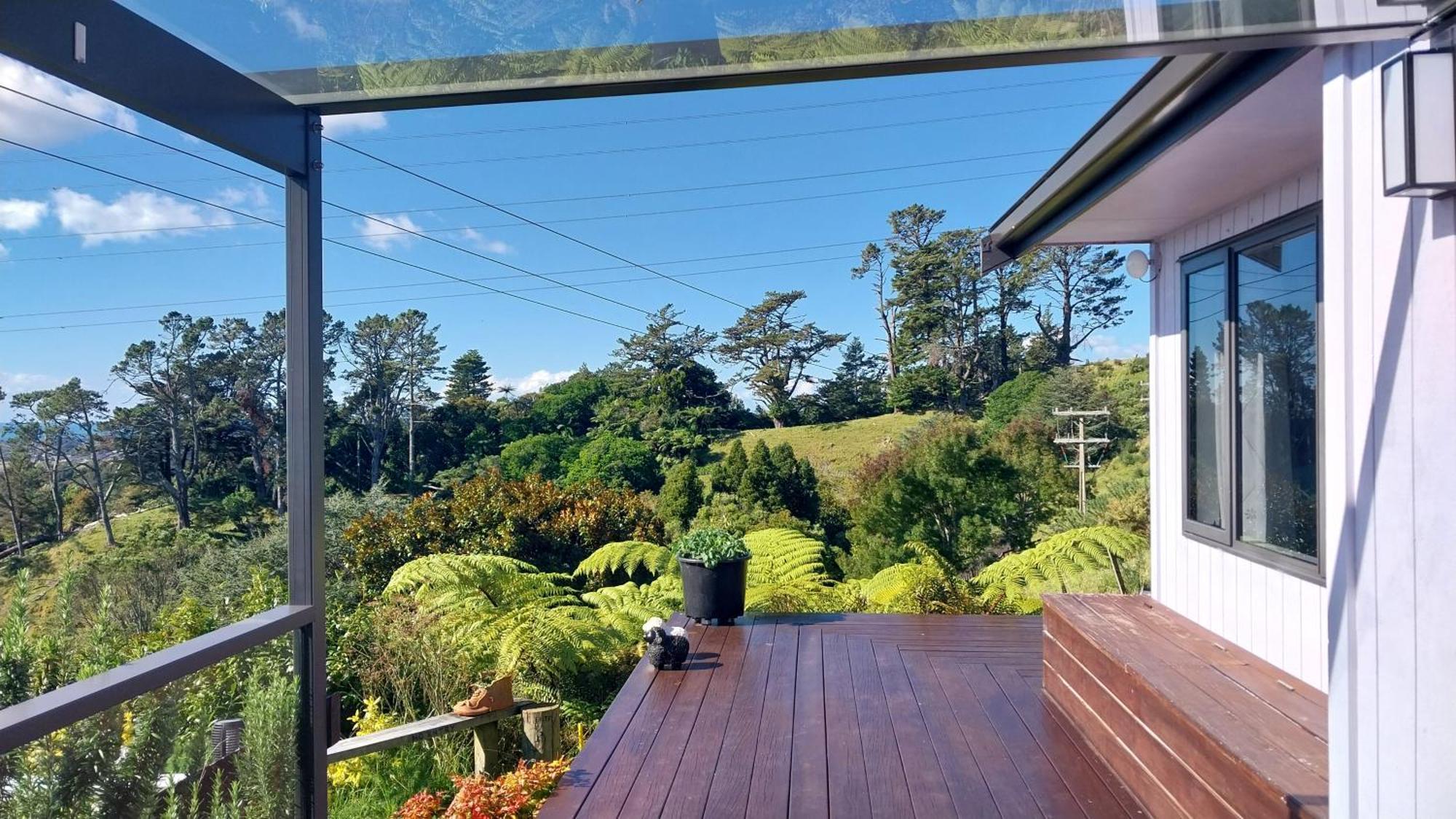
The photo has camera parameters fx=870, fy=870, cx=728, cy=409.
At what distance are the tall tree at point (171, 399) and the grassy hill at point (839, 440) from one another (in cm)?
716

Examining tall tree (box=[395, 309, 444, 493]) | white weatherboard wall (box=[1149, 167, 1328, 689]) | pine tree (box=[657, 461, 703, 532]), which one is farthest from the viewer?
tall tree (box=[395, 309, 444, 493])

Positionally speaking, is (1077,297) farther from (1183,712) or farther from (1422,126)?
(1422,126)

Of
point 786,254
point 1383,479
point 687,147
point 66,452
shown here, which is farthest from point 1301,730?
point 687,147

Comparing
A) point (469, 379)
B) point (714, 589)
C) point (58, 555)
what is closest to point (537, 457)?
point (469, 379)

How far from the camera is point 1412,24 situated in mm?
1380

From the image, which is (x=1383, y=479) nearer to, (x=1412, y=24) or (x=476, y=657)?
(x=1412, y=24)

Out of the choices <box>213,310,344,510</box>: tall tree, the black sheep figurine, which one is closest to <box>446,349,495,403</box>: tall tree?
<box>213,310,344,510</box>: tall tree

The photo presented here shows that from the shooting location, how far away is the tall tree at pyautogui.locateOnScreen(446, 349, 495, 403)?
12.4 m

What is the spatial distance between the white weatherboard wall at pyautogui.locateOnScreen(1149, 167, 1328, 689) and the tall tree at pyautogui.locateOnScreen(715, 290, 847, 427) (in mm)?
9526

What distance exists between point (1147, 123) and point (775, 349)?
11.1 metres

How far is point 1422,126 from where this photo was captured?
1.34 metres

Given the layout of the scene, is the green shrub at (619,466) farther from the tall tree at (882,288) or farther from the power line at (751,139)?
the power line at (751,139)

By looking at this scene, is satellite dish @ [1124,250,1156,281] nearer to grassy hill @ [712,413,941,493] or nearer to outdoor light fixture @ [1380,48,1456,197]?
outdoor light fixture @ [1380,48,1456,197]

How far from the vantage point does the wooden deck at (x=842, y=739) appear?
263 centimetres
